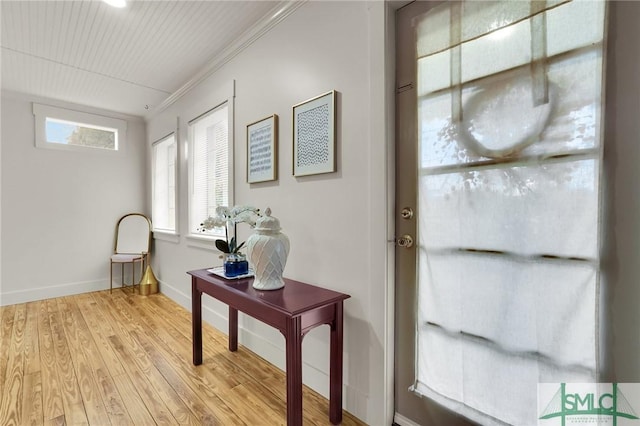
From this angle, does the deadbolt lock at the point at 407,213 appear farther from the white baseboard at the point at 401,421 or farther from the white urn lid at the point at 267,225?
the white baseboard at the point at 401,421

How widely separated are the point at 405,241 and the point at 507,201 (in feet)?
1.53

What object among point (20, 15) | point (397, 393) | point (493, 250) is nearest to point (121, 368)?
point (397, 393)

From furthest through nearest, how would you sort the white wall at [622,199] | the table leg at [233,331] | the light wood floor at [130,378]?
the table leg at [233,331] < the light wood floor at [130,378] < the white wall at [622,199]

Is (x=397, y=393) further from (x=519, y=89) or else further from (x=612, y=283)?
(x=519, y=89)

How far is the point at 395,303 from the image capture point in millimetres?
1433

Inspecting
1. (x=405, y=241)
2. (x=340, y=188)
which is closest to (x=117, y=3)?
(x=340, y=188)

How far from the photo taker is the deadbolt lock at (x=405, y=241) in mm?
1365

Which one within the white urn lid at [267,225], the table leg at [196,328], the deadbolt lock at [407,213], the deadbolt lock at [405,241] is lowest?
the table leg at [196,328]

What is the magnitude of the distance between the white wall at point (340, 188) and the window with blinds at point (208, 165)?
610 mm

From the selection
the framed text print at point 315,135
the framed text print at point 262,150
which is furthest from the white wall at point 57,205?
the framed text print at point 315,135

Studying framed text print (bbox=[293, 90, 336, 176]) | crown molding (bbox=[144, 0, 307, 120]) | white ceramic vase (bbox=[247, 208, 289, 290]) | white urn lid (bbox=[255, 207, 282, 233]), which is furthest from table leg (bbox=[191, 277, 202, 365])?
crown molding (bbox=[144, 0, 307, 120])

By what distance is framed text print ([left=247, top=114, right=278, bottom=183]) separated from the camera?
6.57ft

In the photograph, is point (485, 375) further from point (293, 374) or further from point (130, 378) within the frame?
point (130, 378)

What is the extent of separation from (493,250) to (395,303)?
1.79 ft
